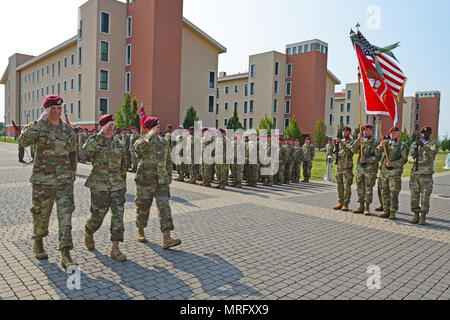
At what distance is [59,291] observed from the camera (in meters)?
4.05

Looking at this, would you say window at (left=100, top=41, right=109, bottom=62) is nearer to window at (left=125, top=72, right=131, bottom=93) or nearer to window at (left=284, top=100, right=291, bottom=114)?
window at (left=125, top=72, right=131, bottom=93)

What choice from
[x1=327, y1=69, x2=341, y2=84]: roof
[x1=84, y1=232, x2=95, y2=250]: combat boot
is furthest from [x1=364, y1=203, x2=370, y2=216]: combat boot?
[x1=327, y1=69, x2=341, y2=84]: roof

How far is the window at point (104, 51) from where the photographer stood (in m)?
36.9

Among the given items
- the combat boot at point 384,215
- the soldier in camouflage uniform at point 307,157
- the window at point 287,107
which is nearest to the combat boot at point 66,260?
the combat boot at point 384,215

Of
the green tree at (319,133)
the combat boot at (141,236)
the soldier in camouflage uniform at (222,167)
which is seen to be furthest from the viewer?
the green tree at (319,133)

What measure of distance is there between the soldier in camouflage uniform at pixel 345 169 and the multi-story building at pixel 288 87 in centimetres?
4614

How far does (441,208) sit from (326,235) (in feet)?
19.5

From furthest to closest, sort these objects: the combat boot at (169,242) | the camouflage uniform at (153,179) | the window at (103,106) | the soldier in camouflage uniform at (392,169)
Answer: the window at (103,106) < the soldier in camouflage uniform at (392,169) < the camouflage uniform at (153,179) < the combat boot at (169,242)

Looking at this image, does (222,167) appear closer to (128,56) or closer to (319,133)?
(128,56)

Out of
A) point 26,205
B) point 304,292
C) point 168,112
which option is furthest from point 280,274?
point 168,112

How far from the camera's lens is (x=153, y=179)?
19.4 feet

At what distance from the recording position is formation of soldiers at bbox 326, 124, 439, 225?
8.41m

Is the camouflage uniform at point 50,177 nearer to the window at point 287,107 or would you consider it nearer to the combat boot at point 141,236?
the combat boot at point 141,236
